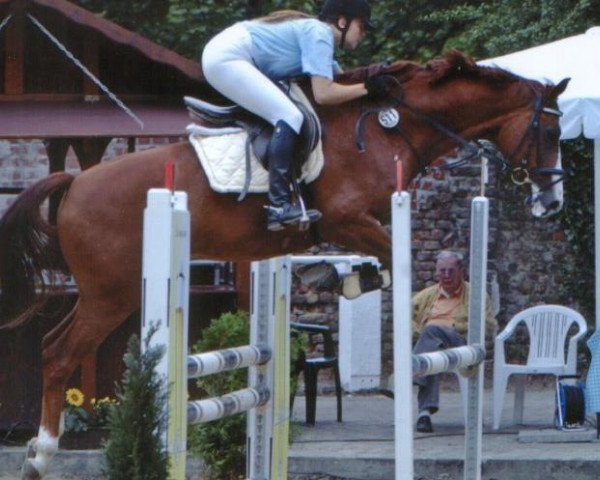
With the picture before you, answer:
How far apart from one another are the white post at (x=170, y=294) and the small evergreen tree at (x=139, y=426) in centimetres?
69

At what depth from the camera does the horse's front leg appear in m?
7.81

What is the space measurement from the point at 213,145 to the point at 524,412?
555 cm

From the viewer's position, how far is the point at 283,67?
8.05m

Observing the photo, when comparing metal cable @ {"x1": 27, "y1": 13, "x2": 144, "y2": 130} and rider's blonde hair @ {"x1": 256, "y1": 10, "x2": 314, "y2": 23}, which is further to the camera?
metal cable @ {"x1": 27, "y1": 13, "x2": 144, "y2": 130}

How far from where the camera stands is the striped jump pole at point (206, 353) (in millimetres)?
5785

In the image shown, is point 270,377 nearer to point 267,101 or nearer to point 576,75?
point 267,101

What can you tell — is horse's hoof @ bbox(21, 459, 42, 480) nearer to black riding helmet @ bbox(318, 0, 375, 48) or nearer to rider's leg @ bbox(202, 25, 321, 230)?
rider's leg @ bbox(202, 25, 321, 230)

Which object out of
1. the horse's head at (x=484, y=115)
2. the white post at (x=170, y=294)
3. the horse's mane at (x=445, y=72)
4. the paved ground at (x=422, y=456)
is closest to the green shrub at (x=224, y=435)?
the paved ground at (x=422, y=456)

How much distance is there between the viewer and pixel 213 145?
311 inches

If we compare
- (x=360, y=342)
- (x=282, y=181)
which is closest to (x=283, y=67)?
(x=282, y=181)

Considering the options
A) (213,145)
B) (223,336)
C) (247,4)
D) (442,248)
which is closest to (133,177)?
(213,145)

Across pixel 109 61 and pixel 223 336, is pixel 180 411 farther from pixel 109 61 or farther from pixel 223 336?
pixel 109 61

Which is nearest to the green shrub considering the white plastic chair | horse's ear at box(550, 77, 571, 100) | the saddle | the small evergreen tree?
the saddle

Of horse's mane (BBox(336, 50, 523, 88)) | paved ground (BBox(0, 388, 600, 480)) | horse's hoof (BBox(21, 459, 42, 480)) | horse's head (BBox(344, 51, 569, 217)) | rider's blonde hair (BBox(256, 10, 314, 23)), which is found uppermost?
rider's blonde hair (BBox(256, 10, 314, 23))
